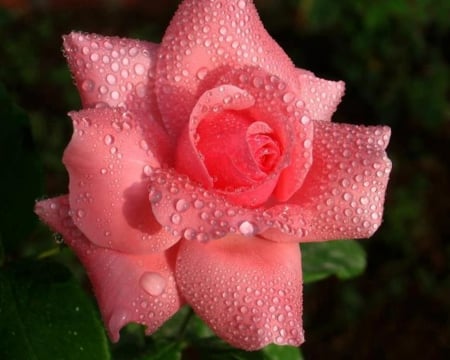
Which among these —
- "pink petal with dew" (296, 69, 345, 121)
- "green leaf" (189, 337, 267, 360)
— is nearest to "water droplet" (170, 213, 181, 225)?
"pink petal with dew" (296, 69, 345, 121)

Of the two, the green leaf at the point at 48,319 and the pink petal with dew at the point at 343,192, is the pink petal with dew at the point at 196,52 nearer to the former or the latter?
the pink petal with dew at the point at 343,192

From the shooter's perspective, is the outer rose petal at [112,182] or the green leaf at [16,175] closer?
the outer rose petal at [112,182]

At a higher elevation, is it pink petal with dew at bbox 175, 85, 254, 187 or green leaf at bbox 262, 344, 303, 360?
pink petal with dew at bbox 175, 85, 254, 187

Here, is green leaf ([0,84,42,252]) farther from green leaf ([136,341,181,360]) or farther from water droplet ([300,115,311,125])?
water droplet ([300,115,311,125])

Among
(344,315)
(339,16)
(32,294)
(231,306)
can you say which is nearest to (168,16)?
(339,16)

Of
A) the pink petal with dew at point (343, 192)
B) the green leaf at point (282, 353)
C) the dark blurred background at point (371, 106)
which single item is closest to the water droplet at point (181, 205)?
the pink petal with dew at point (343, 192)

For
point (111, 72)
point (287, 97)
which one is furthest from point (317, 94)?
point (111, 72)
